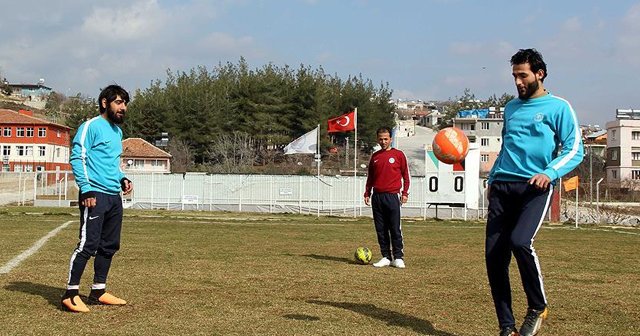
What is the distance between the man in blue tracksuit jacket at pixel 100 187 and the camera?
669cm

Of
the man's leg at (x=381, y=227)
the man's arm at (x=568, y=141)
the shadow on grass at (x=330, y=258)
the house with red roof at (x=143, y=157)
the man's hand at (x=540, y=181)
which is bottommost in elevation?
the shadow on grass at (x=330, y=258)

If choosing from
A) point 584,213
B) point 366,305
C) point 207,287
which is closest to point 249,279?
point 207,287

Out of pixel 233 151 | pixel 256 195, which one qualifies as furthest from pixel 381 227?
pixel 233 151

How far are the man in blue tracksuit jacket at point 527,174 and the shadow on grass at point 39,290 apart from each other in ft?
12.7

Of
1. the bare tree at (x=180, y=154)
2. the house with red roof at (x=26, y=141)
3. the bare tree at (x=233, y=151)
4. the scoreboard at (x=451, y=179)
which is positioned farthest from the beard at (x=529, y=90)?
the house with red roof at (x=26, y=141)

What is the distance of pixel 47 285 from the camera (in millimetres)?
7863

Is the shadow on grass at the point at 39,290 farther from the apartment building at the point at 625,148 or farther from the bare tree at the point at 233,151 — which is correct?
the apartment building at the point at 625,148

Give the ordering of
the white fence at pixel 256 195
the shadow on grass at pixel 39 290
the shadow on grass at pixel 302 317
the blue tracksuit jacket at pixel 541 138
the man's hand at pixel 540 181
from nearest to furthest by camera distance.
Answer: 1. the man's hand at pixel 540 181
2. the blue tracksuit jacket at pixel 541 138
3. the shadow on grass at pixel 302 317
4. the shadow on grass at pixel 39 290
5. the white fence at pixel 256 195

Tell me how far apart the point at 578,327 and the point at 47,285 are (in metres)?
5.22

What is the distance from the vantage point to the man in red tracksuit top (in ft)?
34.9

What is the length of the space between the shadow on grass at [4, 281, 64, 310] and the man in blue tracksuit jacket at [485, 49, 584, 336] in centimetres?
388

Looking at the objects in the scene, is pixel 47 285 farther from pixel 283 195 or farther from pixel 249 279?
pixel 283 195

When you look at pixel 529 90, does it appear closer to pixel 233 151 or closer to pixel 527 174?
pixel 527 174

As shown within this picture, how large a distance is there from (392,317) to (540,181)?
1.77 meters
